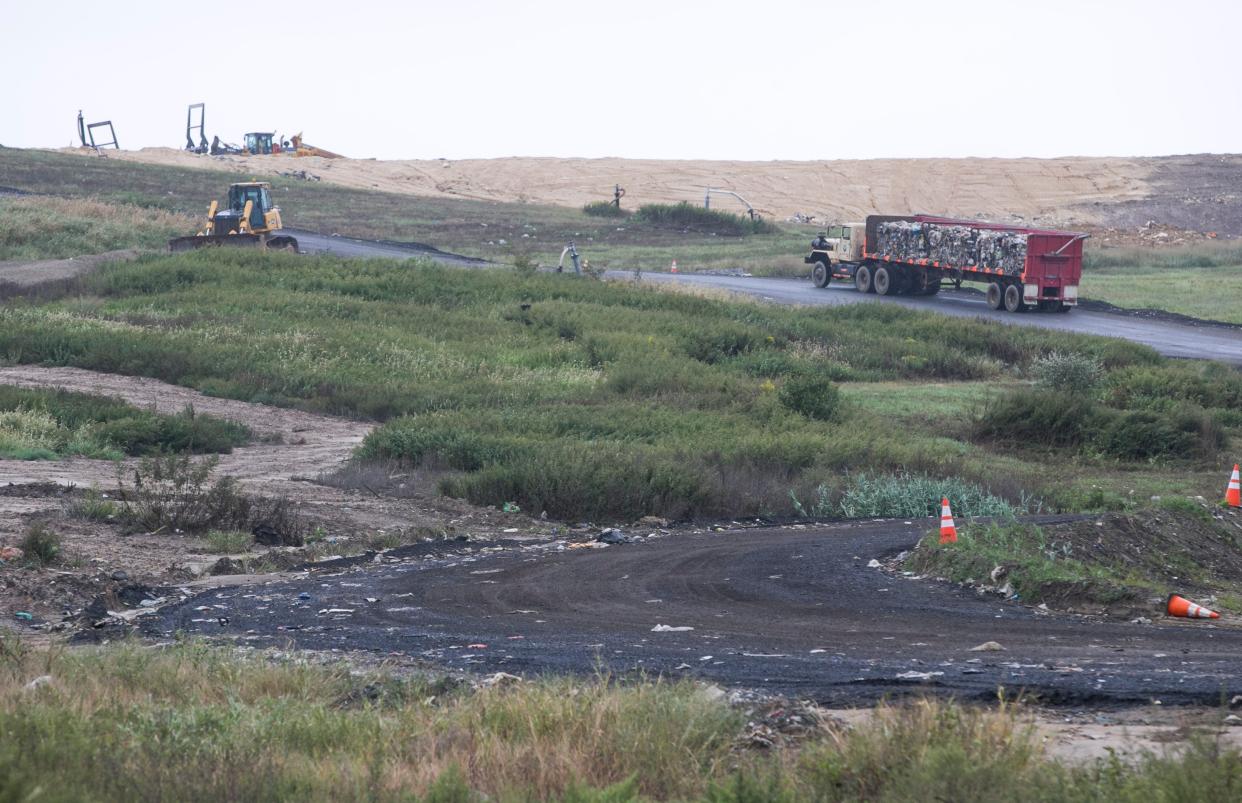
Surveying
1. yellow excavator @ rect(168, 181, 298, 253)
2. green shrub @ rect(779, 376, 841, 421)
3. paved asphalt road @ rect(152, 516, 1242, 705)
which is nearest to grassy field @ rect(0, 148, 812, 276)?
yellow excavator @ rect(168, 181, 298, 253)

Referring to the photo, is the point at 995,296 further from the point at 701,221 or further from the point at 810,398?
the point at 701,221

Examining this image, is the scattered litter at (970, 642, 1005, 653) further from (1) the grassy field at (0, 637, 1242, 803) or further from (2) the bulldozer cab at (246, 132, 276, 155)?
(2) the bulldozer cab at (246, 132, 276, 155)

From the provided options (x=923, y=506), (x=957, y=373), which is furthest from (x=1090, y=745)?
(x=957, y=373)

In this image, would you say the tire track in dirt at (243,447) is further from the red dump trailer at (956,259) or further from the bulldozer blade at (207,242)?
the red dump trailer at (956,259)

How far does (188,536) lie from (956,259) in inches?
1330

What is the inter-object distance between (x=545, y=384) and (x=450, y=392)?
2.13m

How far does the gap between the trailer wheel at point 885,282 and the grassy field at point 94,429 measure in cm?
2883

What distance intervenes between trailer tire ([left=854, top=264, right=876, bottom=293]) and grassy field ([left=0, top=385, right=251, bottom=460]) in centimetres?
2956

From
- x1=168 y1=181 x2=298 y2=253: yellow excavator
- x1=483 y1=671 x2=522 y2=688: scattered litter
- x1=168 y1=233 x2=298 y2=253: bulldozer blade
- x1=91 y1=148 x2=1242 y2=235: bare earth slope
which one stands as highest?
x1=91 y1=148 x2=1242 y2=235: bare earth slope

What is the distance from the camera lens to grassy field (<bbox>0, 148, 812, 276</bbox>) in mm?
57500

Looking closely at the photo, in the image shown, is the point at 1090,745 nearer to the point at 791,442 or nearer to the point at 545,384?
the point at 791,442

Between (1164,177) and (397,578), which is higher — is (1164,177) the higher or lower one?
the higher one

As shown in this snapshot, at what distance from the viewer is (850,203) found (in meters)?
90.3

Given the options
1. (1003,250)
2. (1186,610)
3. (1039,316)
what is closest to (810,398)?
(1186,610)
